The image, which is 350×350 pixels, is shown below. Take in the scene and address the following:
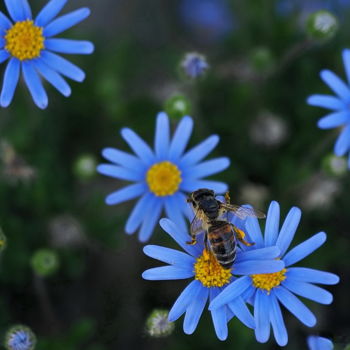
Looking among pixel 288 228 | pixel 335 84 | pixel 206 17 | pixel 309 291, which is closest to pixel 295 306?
pixel 309 291

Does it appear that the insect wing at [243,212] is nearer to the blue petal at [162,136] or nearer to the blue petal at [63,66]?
the blue petal at [162,136]

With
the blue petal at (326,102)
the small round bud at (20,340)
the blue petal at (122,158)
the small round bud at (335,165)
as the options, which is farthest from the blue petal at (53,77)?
the small round bud at (335,165)

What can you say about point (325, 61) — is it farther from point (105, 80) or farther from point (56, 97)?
point (56, 97)

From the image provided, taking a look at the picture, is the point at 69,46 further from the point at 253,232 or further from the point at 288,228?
the point at 288,228

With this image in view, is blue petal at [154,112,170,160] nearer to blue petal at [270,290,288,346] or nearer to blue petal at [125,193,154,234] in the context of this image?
blue petal at [125,193,154,234]

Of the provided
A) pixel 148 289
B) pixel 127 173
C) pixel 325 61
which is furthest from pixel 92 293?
pixel 325 61

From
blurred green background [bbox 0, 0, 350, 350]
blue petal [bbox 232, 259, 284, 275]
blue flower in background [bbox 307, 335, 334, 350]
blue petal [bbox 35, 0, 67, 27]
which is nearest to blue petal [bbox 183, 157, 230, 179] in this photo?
blurred green background [bbox 0, 0, 350, 350]
